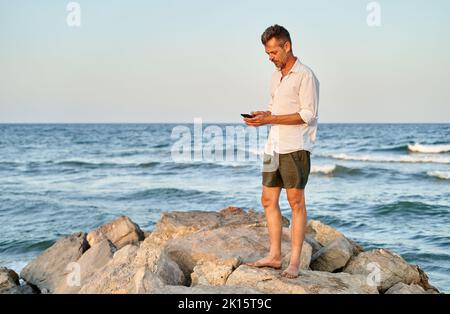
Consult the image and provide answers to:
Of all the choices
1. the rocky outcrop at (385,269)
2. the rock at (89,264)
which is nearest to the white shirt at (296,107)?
the rocky outcrop at (385,269)

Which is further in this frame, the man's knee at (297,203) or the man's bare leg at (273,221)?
the man's bare leg at (273,221)

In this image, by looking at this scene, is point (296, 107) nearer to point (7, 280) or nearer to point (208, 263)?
point (208, 263)

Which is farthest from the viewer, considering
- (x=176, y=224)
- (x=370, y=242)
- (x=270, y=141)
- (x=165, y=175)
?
(x=165, y=175)

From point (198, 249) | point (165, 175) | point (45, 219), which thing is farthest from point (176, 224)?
point (165, 175)

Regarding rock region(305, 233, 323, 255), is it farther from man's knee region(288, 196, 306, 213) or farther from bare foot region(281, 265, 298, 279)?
man's knee region(288, 196, 306, 213)

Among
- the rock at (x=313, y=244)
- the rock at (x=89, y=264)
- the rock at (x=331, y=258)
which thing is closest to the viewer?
the rock at (x=331, y=258)

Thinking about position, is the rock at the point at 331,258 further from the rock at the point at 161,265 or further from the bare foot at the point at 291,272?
the rock at the point at 161,265

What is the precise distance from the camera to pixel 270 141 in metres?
4.86

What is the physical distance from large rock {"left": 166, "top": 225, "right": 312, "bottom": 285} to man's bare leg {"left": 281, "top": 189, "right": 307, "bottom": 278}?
632 millimetres

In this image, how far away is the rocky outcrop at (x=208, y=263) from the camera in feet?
15.6

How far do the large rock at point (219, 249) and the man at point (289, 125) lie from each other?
2.69 ft

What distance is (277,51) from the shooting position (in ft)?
15.3

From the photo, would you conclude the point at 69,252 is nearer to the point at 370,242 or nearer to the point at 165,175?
the point at 370,242
